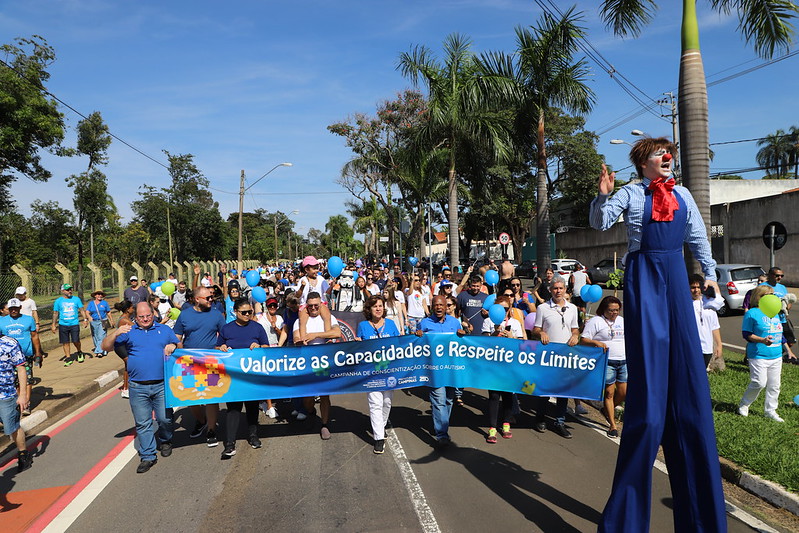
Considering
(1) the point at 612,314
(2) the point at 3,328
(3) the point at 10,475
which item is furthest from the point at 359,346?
(2) the point at 3,328

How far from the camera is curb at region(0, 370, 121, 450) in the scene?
25.5 feet

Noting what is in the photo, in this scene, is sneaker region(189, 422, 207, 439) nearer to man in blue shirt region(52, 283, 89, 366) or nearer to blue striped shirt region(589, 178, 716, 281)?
blue striped shirt region(589, 178, 716, 281)

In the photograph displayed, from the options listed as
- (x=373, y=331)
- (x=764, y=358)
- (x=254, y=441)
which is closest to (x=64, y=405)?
(x=254, y=441)

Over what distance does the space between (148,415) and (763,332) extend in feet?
22.7

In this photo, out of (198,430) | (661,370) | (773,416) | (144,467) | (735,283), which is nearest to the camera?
(661,370)

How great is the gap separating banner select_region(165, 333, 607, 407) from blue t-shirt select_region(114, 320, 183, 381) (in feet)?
0.49

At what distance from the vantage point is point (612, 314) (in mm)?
6543

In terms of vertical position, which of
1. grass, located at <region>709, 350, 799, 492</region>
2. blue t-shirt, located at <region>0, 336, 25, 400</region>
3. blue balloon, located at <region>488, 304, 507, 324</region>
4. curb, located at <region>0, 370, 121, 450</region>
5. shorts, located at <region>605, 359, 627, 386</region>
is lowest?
curb, located at <region>0, 370, 121, 450</region>

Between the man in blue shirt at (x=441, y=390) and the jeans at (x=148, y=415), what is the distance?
3.00 m

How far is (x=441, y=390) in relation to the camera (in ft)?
21.2

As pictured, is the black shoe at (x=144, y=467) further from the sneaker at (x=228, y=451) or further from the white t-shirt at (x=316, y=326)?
the white t-shirt at (x=316, y=326)

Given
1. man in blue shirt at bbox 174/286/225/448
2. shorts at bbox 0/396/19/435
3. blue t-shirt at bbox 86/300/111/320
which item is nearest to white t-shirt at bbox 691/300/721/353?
man in blue shirt at bbox 174/286/225/448

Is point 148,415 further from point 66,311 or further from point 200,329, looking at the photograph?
point 66,311

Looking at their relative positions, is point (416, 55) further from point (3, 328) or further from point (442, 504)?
point (442, 504)
